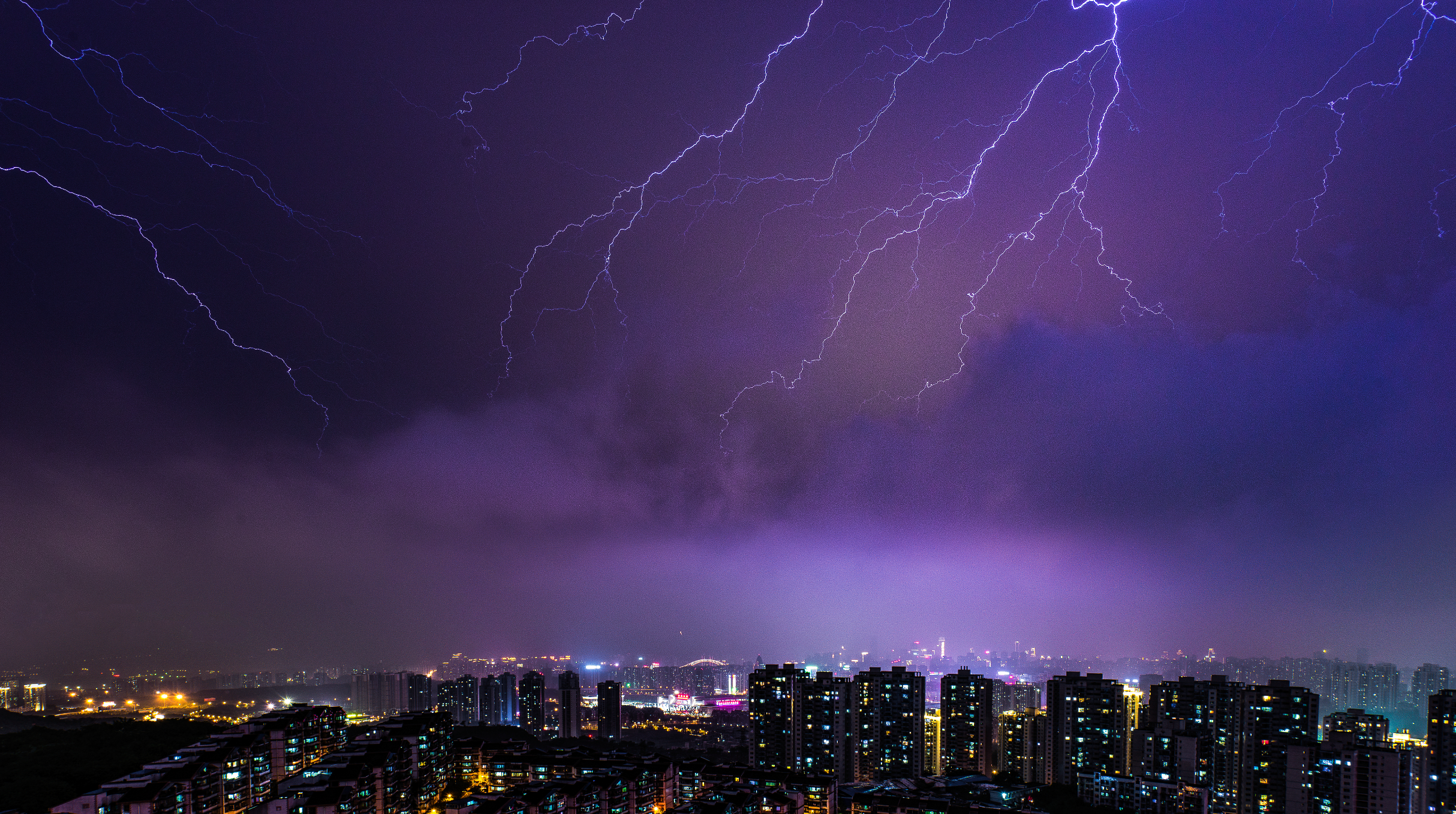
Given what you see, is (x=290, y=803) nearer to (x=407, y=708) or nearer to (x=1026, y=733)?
(x=1026, y=733)

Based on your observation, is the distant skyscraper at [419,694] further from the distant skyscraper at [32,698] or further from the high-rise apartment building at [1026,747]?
the high-rise apartment building at [1026,747]

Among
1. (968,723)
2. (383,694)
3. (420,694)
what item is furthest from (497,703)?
(968,723)

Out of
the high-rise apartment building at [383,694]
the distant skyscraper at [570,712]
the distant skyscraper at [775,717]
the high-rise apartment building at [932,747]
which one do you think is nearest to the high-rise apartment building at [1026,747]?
the high-rise apartment building at [932,747]

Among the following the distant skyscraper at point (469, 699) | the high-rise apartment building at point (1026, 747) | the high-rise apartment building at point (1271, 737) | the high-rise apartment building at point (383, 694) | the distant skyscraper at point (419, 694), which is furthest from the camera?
the high-rise apartment building at point (383, 694)

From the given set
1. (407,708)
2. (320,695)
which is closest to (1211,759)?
(407,708)

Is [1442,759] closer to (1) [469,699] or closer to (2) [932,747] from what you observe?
(2) [932,747]

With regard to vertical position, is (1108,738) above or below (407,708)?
above
